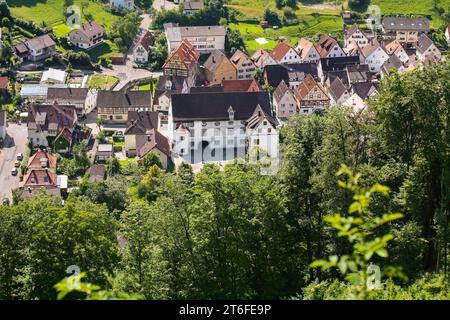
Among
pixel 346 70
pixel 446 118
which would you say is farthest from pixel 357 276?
pixel 346 70

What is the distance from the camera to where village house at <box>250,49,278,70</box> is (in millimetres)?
83188

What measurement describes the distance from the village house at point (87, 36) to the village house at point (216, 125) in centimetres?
2861

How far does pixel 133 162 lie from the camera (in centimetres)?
6238

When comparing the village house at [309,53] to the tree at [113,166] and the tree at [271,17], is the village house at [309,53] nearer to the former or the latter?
the tree at [271,17]

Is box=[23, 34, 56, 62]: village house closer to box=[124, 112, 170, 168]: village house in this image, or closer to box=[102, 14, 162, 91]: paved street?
box=[102, 14, 162, 91]: paved street

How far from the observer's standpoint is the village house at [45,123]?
6569 centimetres

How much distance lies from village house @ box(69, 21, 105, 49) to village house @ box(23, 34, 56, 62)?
420 centimetres

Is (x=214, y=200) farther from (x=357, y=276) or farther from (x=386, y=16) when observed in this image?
(x=386, y=16)

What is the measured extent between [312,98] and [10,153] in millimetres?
29104

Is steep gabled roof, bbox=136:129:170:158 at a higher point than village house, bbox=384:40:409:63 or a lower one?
lower

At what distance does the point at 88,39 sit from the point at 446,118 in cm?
6495

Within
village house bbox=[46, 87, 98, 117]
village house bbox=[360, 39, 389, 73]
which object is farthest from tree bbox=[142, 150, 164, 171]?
village house bbox=[360, 39, 389, 73]

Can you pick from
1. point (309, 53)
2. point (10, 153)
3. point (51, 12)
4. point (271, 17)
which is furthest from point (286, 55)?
point (10, 153)
